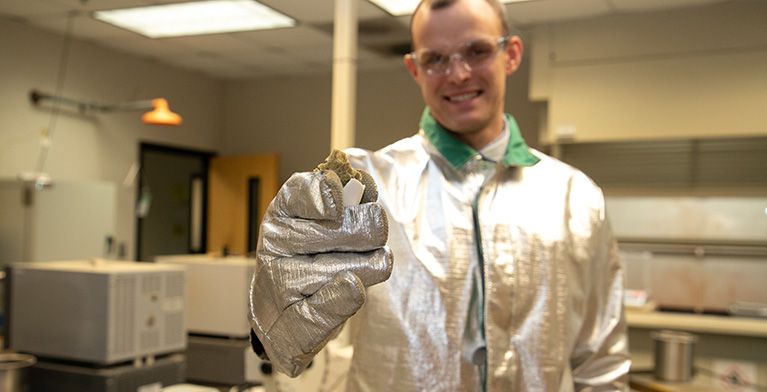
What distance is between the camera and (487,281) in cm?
112

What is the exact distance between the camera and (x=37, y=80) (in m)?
4.27

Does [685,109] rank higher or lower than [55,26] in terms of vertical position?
lower

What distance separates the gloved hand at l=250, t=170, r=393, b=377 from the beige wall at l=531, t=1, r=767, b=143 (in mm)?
3379

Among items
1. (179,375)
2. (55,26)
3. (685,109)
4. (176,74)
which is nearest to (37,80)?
(55,26)

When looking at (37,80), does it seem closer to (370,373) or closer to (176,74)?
(176,74)

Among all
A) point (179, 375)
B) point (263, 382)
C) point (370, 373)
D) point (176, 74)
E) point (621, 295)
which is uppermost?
point (176, 74)

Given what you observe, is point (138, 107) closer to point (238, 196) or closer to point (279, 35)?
point (279, 35)

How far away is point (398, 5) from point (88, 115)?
245cm

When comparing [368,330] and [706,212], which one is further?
[706,212]

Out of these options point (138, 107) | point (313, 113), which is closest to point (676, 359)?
point (138, 107)

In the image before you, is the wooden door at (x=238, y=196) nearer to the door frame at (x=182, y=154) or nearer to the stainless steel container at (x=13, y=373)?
the door frame at (x=182, y=154)

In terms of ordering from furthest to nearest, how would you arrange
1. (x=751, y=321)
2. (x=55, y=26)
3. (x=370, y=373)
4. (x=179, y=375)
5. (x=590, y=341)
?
(x=55, y=26) < (x=751, y=321) < (x=179, y=375) < (x=590, y=341) < (x=370, y=373)

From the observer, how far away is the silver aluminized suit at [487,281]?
3.59ft

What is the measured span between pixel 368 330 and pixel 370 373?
0.07 m
